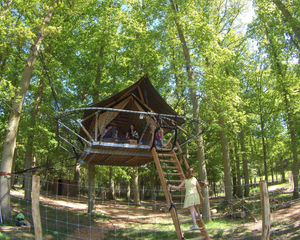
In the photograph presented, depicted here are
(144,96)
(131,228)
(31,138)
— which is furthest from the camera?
(31,138)

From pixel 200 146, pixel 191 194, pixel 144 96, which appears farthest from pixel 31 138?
pixel 191 194

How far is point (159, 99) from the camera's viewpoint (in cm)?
1003

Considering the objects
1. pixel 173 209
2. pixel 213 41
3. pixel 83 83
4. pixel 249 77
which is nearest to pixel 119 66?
pixel 83 83

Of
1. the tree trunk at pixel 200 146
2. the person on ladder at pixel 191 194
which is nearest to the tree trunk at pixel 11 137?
the person on ladder at pixel 191 194

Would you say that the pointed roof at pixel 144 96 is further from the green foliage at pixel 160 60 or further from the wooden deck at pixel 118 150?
the green foliage at pixel 160 60

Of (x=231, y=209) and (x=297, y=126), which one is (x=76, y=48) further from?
(x=297, y=126)

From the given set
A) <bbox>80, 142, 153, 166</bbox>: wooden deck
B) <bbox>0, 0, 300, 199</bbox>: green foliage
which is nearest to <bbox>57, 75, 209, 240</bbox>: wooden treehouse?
<bbox>80, 142, 153, 166</bbox>: wooden deck

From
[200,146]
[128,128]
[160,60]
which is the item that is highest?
[160,60]

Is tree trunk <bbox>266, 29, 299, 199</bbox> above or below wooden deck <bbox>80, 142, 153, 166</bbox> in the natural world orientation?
above

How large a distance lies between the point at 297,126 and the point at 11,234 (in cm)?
1409

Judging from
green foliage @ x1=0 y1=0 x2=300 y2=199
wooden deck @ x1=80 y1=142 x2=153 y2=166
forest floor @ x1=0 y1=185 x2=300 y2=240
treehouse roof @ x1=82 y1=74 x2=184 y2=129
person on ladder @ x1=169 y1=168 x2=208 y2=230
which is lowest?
forest floor @ x1=0 y1=185 x2=300 y2=240

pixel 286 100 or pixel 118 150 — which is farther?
pixel 286 100

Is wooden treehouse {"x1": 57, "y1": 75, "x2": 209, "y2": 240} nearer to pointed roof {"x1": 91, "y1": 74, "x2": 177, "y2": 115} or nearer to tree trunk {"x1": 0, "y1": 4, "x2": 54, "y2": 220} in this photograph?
pointed roof {"x1": 91, "y1": 74, "x2": 177, "y2": 115}

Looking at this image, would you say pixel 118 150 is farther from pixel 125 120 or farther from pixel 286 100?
pixel 286 100
